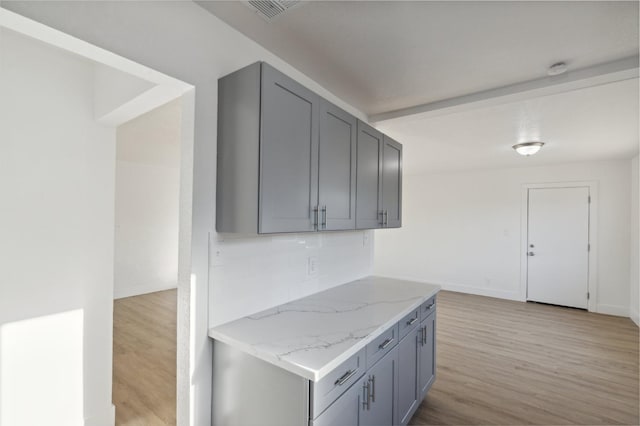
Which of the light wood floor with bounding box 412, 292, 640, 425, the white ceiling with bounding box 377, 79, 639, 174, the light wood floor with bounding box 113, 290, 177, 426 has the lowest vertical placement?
the light wood floor with bounding box 113, 290, 177, 426

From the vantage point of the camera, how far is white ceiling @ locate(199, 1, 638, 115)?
149 cm

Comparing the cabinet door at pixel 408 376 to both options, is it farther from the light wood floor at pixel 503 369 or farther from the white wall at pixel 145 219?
the white wall at pixel 145 219

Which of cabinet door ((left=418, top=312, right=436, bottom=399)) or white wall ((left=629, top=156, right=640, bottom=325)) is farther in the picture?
white wall ((left=629, top=156, right=640, bottom=325))

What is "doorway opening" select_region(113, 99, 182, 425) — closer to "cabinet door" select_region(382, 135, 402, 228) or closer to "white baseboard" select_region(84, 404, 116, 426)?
"white baseboard" select_region(84, 404, 116, 426)

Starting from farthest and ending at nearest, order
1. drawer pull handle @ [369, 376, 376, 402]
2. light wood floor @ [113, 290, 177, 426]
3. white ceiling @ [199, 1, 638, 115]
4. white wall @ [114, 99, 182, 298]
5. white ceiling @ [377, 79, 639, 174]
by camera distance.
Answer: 1. white wall @ [114, 99, 182, 298]
2. white ceiling @ [377, 79, 639, 174]
3. light wood floor @ [113, 290, 177, 426]
4. drawer pull handle @ [369, 376, 376, 402]
5. white ceiling @ [199, 1, 638, 115]

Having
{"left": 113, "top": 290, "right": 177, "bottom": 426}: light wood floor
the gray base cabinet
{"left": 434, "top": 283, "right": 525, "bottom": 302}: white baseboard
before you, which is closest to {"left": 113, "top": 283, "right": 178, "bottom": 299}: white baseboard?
{"left": 113, "top": 290, "right": 177, "bottom": 426}: light wood floor

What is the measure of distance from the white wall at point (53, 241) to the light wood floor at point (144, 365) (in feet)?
0.93

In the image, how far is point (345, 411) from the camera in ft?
4.58

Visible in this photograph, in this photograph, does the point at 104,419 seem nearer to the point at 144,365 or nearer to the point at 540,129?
the point at 144,365

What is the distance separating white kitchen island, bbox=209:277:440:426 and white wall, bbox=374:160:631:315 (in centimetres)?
444

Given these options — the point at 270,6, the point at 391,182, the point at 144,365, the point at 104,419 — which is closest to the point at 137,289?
the point at 144,365

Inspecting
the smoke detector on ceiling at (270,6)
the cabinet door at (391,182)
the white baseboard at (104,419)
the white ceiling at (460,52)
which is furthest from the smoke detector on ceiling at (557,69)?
the white baseboard at (104,419)

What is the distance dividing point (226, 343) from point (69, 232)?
1.32 m

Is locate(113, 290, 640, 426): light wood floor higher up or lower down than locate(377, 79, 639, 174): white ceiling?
lower down
